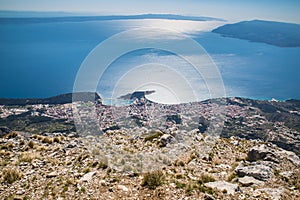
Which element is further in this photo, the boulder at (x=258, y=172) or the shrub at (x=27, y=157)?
the shrub at (x=27, y=157)

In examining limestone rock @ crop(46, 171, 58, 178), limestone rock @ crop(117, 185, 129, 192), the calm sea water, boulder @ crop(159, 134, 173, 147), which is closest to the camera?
limestone rock @ crop(117, 185, 129, 192)

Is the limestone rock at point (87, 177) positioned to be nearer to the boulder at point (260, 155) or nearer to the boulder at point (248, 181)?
the boulder at point (248, 181)

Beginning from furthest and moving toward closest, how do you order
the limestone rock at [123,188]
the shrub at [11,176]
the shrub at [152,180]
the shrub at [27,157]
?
1. the shrub at [27,157]
2. the shrub at [11,176]
3. the shrub at [152,180]
4. the limestone rock at [123,188]

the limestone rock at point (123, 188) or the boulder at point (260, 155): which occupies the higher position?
the limestone rock at point (123, 188)

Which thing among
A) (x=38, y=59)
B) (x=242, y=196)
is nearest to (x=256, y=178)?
(x=242, y=196)

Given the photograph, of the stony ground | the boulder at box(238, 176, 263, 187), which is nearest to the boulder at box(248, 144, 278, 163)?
→ the stony ground

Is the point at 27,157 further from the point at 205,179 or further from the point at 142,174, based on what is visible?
the point at 205,179

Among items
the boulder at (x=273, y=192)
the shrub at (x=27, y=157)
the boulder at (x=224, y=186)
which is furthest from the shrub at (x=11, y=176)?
the boulder at (x=273, y=192)

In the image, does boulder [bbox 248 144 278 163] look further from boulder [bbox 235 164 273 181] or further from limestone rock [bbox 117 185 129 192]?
limestone rock [bbox 117 185 129 192]
